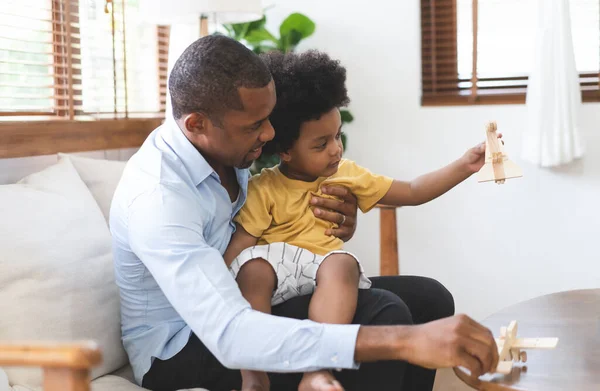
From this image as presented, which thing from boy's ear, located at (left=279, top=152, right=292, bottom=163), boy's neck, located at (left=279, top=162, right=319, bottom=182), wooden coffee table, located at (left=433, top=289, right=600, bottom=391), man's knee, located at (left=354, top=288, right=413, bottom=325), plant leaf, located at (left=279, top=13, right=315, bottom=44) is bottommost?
wooden coffee table, located at (left=433, top=289, right=600, bottom=391)

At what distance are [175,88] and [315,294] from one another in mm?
494

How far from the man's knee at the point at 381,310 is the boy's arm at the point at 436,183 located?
0.43m

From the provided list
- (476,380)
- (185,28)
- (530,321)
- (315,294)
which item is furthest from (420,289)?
(185,28)

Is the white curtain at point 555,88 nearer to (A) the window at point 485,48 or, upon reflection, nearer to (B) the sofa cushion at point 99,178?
(A) the window at point 485,48

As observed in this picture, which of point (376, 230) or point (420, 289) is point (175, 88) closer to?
point (420, 289)

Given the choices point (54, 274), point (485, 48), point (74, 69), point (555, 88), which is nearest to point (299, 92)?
point (54, 274)

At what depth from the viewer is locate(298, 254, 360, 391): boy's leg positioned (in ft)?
4.56

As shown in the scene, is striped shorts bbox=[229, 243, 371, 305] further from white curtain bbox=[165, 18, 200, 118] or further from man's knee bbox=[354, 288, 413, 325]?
white curtain bbox=[165, 18, 200, 118]

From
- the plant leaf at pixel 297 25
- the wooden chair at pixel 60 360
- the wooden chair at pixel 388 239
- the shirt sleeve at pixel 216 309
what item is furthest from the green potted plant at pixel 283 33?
the wooden chair at pixel 60 360

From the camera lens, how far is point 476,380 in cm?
120

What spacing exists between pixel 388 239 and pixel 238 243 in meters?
0.93

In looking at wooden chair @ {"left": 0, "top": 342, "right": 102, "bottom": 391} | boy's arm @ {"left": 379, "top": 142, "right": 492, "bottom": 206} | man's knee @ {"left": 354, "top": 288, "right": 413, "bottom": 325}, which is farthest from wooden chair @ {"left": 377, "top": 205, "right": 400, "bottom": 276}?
wooden chair @ {"left": 0, "top": 342, "right": 102, "bottom": 391}

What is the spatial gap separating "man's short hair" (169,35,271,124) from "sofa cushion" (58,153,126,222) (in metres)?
0.62

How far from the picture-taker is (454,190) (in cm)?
305
